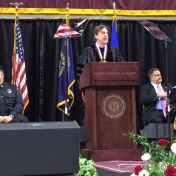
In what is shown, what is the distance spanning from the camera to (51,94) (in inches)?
291

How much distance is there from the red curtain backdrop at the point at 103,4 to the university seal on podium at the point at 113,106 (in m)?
2.85

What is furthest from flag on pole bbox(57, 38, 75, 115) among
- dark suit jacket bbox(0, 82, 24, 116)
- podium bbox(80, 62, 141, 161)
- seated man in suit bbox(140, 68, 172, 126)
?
podium bbox(80, 62, 141, 161)

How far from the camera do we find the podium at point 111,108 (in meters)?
4.96

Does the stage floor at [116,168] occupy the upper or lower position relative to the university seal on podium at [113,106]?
lower

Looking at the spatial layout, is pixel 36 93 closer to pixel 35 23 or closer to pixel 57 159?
pixel 35 23

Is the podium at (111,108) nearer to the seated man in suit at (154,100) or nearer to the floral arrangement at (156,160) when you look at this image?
the seated man in suit at (154,100)

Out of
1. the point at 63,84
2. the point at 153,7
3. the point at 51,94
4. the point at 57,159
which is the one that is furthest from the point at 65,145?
the point at 153,7

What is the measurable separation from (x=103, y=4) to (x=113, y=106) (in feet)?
9.79

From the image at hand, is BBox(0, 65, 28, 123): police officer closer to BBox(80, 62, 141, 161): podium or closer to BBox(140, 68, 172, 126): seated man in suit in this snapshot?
BBox(80, 62, 141, 161): podium

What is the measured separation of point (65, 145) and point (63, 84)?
4.98m

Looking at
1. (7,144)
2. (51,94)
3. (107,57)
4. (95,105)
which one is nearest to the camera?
(7,144)

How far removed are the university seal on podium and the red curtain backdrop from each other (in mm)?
2848

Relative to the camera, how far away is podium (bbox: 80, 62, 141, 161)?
496 cm

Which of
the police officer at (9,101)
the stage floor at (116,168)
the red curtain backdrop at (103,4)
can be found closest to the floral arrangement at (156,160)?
the stage floor at (116,168)
